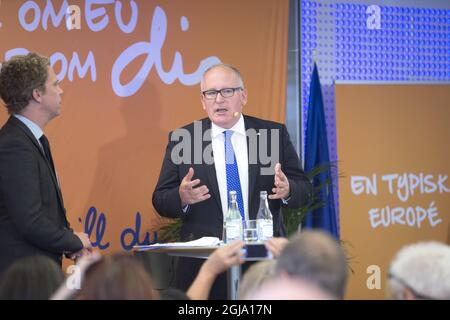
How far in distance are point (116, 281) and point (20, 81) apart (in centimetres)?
232

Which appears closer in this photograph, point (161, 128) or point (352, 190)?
point (161, 128)

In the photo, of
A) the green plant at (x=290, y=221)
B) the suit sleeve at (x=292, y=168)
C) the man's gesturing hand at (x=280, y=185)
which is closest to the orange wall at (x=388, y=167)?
the green plant at (x=290, y=221)

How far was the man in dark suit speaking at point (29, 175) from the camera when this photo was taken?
3709 millimetres

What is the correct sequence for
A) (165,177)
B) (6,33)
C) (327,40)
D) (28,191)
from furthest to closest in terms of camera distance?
(327,40) < (6,33) < (165,177) < (28,191)

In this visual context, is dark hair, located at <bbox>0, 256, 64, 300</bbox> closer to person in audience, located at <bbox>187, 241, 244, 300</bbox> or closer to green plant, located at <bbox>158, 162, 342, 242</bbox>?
person in audience, located at <bbox>187, 241, 244, 300</bbox>

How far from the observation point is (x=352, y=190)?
6.29 metres

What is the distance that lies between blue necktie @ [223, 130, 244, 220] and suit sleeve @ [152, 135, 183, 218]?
1.08ft

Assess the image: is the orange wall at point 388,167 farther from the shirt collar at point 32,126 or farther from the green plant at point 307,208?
the shirt collar at point 32,126

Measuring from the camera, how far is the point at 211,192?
4445 millimetres

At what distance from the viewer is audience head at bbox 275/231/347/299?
1842 mm
